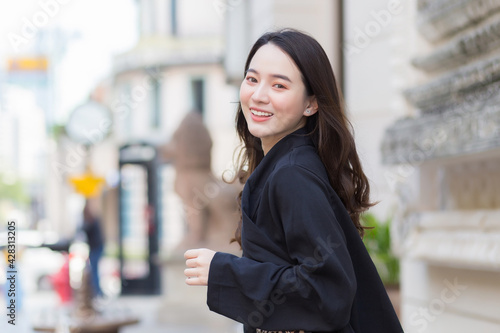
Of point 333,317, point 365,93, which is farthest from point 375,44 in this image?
point 333,317

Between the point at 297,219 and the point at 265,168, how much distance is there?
23 centimetres

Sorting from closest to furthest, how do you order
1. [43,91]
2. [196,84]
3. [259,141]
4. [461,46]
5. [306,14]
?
[259,141] → [461,46] → [306,14] → [196,84] → [43,91]

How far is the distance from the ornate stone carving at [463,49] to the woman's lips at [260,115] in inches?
38.9

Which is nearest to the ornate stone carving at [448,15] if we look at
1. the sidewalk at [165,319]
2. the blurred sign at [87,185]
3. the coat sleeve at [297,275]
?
the coat sleeve at [297,275]

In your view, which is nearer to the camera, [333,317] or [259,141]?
[333,317]

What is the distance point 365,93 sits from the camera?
7.23 meters

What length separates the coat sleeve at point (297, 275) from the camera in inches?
53.5

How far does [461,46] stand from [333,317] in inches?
55.3

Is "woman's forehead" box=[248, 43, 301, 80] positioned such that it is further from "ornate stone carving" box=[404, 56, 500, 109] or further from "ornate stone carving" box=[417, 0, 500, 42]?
"ornate stone carving" box=[417, 0, 500, 42]

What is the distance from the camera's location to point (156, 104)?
82.3ft

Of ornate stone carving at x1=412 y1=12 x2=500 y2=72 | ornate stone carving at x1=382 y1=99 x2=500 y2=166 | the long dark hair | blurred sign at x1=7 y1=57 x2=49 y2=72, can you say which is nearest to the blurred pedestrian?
ornate stone carving at x1=382 y1=99 x2=500 y2=166

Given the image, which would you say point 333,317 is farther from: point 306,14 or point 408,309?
point 306,14

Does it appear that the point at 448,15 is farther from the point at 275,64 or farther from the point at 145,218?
the point at 145,218

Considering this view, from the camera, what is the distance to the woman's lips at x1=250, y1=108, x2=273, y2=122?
5.19 feet
